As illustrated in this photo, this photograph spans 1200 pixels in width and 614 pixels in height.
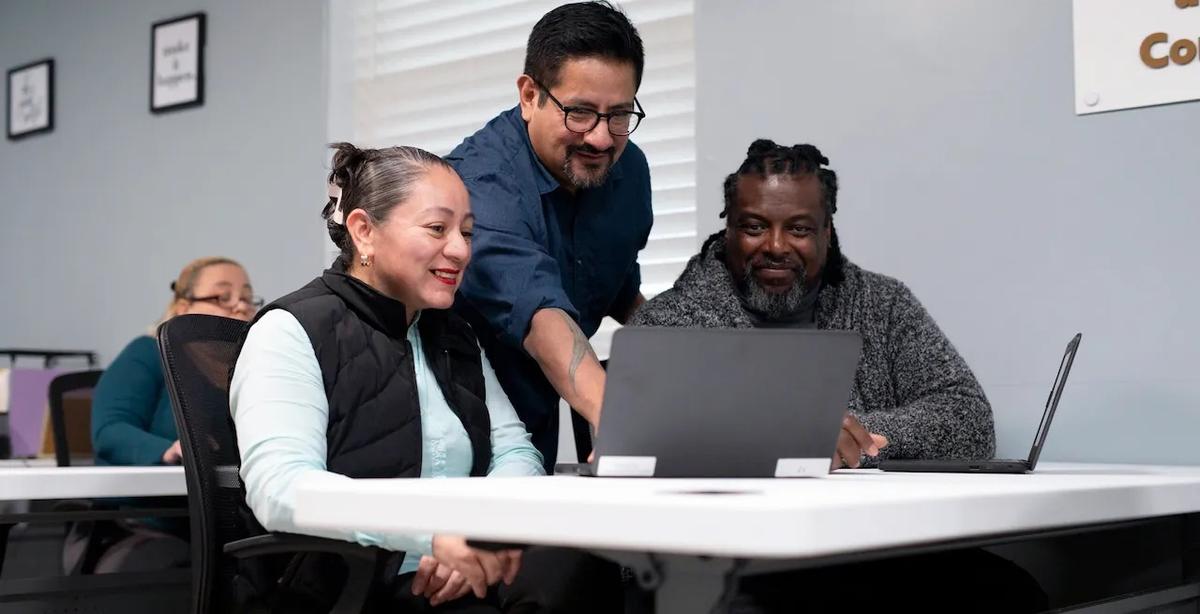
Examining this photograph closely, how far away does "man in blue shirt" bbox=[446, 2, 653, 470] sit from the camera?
1869mm

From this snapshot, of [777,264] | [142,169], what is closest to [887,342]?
[777,264]

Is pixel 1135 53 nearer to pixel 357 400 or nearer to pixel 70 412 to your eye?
pixel 357 400

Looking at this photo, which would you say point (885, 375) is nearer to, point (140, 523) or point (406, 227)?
point (406, 227)

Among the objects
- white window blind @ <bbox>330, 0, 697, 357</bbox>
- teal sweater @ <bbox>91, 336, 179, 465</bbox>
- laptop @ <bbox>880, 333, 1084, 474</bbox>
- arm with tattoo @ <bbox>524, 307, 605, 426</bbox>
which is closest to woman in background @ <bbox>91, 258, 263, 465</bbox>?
teal sweater @ <bbox>91, 336, 179, 465</bbox>

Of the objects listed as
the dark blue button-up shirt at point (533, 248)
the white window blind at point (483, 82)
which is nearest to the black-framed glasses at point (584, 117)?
the dark blue button-up shirt at point (533, 248)

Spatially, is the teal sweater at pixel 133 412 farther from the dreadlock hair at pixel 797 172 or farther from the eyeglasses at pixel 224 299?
the dreadlock hair at pixel 797 172

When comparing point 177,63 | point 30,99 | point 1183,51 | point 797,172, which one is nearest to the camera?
point 797,172

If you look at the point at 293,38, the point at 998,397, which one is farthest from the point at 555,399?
the point at 293,38

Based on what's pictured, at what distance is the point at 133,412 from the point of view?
3258 millimetres

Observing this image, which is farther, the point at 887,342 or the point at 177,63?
the point at 177,63

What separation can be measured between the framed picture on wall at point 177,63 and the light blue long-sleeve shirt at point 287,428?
2908 mm

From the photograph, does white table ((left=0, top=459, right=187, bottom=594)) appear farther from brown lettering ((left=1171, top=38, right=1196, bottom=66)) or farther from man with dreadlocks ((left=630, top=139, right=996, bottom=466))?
brown lettering ((left=1171, top=38, right=1196, bottom=66))

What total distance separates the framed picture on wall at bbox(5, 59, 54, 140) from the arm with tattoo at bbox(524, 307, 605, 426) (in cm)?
362

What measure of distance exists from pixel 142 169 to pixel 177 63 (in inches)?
15.9
